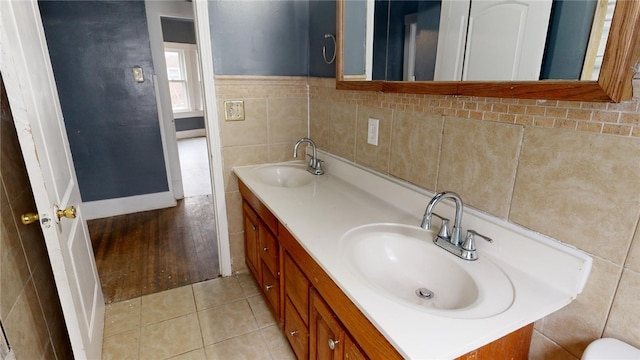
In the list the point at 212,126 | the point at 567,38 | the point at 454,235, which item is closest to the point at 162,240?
the point at 212,126

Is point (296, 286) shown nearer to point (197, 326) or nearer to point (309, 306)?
point (309, 306)

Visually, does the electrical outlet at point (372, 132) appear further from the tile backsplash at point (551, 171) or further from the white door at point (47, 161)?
the white door at point (47, 161)

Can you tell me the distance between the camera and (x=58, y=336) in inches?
53.7

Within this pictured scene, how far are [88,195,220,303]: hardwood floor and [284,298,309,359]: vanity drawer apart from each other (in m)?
0.94

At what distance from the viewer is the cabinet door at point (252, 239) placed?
6.10 ft

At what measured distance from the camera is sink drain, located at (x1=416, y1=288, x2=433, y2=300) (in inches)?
41.1

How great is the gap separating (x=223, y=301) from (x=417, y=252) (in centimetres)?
138

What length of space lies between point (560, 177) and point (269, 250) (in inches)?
48.7

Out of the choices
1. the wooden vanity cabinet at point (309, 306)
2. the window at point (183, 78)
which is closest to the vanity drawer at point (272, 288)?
the wooden vanity cabinet at point (309, 306)

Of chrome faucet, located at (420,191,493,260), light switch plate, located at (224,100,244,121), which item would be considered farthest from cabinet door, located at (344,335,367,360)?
light switch plate, located at (224,100,244,121)

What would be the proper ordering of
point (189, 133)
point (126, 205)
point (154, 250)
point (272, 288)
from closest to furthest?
point (272, 288)
point (154, 250)
point (126, 205)
point (189, 133)

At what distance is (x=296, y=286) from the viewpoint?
1.34m

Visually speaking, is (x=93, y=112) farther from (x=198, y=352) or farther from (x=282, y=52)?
(x=198, y=352)

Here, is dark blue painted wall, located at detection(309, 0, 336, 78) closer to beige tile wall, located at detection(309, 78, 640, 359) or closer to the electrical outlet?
the electrical outlet
